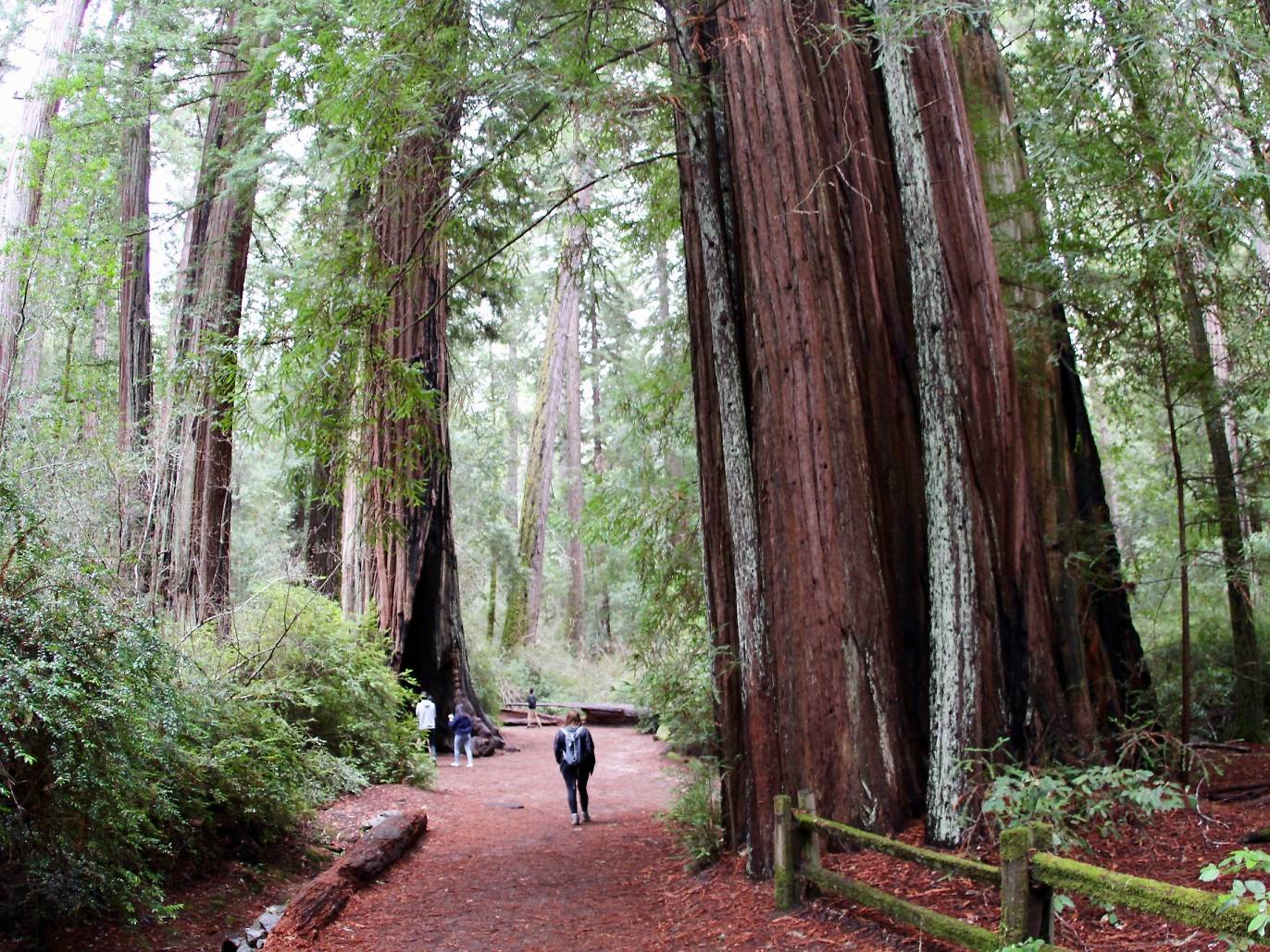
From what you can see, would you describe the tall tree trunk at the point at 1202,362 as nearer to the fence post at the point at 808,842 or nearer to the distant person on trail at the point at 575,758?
the fence post at the point at 808,842

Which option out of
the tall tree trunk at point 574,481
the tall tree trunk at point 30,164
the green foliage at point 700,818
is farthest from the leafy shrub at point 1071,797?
the tall tree trunk at point 574,481

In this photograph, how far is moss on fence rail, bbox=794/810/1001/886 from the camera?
4.27 m

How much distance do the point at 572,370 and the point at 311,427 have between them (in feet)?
76.0

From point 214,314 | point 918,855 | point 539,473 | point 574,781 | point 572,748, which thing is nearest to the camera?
A: point 918,855

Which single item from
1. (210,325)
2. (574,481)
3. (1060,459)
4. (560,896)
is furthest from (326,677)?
(574,481)

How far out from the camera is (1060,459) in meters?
8.01

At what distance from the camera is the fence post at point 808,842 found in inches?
241

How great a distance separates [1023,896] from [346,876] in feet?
19.2

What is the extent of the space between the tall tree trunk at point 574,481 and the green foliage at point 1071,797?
79.1 feet

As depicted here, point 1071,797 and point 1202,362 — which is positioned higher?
point 1202,362

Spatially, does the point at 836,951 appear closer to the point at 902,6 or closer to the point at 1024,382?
the point at 1024,382

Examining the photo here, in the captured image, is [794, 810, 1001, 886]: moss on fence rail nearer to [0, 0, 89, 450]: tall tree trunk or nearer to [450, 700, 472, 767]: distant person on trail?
[0, 0, 89, 450]: tall tree trunk

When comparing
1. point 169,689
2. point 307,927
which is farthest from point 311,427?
point 307,927

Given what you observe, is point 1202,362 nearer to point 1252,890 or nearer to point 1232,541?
point 1232,541
